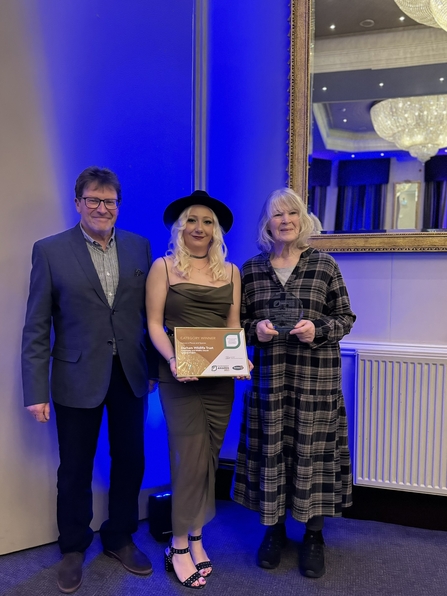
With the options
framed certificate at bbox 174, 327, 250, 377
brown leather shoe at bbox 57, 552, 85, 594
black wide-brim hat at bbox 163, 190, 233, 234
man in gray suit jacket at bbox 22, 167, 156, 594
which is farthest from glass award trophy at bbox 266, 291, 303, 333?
brown leather shoe at bbox 57, 552, 85, 594

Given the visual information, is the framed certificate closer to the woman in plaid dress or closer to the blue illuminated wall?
the woman in plaid dress

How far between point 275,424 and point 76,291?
3.25 feet

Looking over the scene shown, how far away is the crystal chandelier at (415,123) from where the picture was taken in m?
2.39

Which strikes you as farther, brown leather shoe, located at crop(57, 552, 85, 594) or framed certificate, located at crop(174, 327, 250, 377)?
brown leather shoe, located at crop(57, 552, 85, 594)

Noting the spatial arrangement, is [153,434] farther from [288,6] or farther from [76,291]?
[288,6]

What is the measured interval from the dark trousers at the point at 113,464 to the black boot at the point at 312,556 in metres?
0.77

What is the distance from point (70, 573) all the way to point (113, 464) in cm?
46

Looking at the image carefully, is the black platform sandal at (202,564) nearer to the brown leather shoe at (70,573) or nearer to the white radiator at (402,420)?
the brown leather shoe at (70,573)

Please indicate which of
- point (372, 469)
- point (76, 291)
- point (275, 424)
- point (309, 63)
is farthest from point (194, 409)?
point (309, 63)

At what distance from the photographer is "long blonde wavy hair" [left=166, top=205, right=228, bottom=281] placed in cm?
196

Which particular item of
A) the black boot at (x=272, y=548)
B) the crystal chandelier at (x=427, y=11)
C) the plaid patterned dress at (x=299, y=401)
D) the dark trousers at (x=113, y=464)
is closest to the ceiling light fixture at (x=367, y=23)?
the crystal chandelier at (x=427, y=11)

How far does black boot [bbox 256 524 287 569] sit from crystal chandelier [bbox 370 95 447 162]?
196 centimetres

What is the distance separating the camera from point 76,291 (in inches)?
75.1

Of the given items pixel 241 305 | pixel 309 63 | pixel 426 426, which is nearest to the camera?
pixel 241 305
